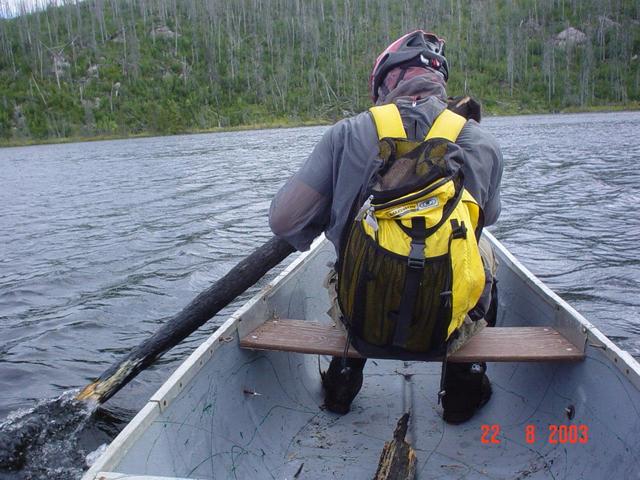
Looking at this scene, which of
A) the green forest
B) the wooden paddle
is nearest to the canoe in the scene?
the wooden paddle

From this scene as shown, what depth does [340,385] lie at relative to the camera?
141 inches

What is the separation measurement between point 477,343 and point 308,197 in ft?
3.88

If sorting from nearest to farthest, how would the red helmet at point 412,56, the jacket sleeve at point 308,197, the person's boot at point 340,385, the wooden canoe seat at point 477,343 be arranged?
the jacket sleeve at point 308,197 → the red helmet at point 412,56 → the wooden canoe seat at point 477,343 → the person's boot at point 340,385

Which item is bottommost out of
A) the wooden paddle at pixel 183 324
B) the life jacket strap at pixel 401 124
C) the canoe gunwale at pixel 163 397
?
the wooden paddle at pixel 183 324

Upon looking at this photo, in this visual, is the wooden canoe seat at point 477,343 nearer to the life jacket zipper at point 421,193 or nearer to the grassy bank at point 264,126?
the life jacket zipper at point 421,193

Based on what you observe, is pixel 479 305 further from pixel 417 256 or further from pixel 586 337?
pixel 417 256

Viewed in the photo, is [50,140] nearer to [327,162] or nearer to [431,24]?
[327,162]

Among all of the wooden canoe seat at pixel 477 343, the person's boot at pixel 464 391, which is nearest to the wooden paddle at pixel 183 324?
the wooden canoe seat at pixel 477 343

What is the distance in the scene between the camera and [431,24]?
353ft

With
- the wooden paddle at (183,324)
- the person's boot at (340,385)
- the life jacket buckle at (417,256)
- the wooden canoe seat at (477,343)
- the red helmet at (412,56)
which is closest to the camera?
the life jacket buckle at (417,256)

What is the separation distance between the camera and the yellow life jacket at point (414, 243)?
7.62 feet

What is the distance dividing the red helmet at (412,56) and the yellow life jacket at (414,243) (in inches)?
15.8

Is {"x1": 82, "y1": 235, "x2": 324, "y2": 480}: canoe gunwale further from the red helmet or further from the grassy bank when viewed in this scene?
the grassy bank
